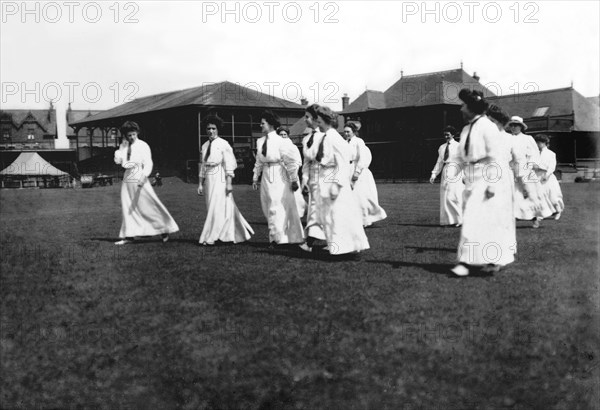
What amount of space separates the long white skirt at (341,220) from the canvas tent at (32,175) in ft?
151

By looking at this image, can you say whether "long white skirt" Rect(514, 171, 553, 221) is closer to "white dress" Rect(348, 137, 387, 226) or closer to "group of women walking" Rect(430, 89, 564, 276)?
"white dress" Rect(348, 137, 387, 226)

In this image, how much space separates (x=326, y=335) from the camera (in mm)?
5262

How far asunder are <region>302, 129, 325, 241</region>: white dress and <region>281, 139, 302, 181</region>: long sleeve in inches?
13.3

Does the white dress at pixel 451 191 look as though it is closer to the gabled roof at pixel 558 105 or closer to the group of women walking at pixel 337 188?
the group of women walking at pixel 337 188

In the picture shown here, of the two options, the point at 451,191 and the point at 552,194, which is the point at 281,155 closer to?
the point at 451,191

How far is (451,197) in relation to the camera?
1338 centimetres

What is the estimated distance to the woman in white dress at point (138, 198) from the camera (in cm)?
1097

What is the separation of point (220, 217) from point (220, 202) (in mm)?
261

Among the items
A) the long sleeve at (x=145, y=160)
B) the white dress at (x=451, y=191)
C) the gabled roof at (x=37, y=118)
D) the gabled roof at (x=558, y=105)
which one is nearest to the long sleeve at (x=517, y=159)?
the white dress at (x=451, y=191)

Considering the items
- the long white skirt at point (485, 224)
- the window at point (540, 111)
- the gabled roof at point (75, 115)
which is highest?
the gabled roof at point (75, 115)

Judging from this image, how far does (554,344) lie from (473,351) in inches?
29.4

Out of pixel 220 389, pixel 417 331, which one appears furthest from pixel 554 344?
pixel 220 389

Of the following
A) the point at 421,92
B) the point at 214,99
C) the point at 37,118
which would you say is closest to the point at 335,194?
the point at 214,99

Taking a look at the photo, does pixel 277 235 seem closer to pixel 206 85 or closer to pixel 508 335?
pixel 508 335
